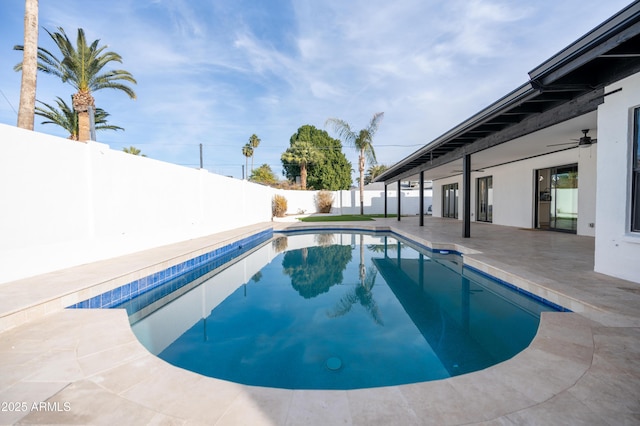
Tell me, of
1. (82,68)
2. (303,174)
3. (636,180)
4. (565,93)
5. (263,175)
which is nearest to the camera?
(636,180)

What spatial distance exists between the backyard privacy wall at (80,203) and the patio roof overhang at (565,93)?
7.18m

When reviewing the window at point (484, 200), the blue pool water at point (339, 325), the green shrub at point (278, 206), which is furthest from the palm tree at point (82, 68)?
the window at point (484, 200)

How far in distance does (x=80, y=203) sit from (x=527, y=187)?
1345 centimetres

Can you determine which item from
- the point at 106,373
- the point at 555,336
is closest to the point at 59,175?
the point at 106,373

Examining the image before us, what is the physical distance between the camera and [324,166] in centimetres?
3069

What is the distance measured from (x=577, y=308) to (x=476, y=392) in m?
2.34

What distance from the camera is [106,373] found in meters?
2.12

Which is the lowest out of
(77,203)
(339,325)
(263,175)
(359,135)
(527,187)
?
(339,325)

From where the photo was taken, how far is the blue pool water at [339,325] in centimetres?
283

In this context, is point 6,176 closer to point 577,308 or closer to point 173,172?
point 173,172

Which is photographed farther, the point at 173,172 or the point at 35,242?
the point at 173,172

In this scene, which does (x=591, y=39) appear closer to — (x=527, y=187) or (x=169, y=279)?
(x=169, y=279)

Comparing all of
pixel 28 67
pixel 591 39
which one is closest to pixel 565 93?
pixel 591 39

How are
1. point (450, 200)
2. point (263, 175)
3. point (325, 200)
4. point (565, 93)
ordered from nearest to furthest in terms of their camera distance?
point (565, 93)
point (450, 200)
point (325, 200)
point (263, 175)
